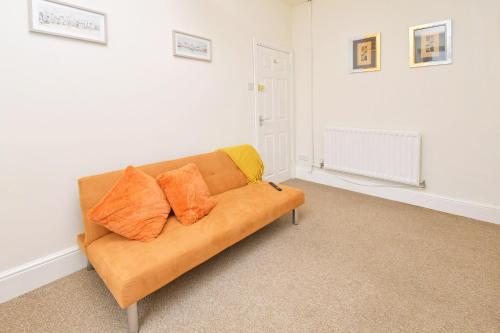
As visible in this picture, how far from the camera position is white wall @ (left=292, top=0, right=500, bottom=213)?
274cm

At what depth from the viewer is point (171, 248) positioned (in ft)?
5.80

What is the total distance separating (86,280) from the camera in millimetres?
2061

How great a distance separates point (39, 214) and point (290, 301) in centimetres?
183

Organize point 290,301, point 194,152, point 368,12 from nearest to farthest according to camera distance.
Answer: point 290,301 → point 194,152 → point 368,12

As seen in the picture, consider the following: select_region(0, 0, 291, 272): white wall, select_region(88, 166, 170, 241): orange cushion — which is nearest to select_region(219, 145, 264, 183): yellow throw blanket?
select_region(0, 0, 291, 272): white wall

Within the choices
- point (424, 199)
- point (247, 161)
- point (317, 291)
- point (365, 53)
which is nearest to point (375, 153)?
point (424, 199)

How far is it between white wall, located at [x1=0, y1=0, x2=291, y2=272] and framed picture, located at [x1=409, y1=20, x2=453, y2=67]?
2.05m

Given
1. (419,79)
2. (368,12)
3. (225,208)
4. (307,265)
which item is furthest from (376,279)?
(368,12)

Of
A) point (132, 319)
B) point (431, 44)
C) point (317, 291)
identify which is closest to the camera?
point (132, 319)

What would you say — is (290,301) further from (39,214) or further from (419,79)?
(419,79)

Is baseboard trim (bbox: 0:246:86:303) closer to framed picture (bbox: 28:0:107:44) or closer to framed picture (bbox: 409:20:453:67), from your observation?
framed picture (bbox: 28:0:107:44)

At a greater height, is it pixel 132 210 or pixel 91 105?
pixel 91 105

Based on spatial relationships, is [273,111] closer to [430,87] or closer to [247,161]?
[247,161]

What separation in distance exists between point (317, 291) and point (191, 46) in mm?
2479
